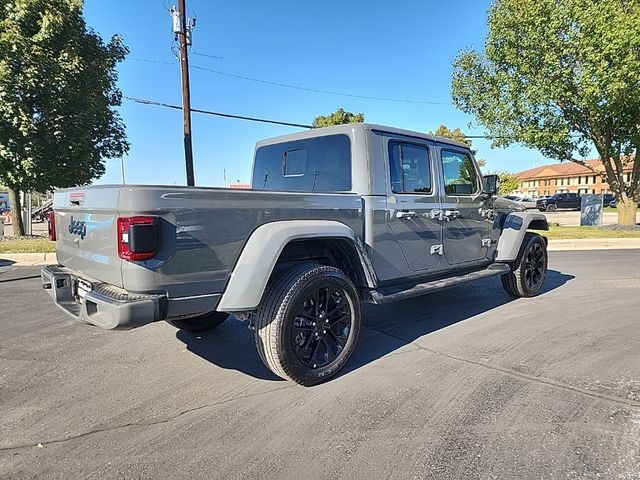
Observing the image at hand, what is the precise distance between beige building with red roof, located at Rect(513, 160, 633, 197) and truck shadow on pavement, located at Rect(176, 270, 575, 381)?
248 feet

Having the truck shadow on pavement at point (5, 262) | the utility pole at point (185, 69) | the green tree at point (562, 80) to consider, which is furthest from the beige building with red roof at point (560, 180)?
the truck shadow on pavement at point (5, 262)

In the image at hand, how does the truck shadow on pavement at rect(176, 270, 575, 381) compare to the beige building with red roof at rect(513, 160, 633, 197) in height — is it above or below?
below

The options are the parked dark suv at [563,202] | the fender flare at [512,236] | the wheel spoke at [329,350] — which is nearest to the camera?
the wheel spoke at [329,350]

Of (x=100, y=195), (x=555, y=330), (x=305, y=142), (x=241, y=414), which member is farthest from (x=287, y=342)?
Result: (x=555, y=330)

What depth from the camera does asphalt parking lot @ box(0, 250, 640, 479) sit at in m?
2.32

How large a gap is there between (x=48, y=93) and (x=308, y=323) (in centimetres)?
1153

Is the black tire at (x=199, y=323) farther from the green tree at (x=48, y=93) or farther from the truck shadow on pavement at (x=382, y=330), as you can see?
the green tree at (x=48, y=93)

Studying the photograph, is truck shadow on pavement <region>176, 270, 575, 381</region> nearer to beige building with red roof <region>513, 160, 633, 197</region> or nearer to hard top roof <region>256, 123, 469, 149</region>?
hard top roof <region>256, 123, 469, 149</region>

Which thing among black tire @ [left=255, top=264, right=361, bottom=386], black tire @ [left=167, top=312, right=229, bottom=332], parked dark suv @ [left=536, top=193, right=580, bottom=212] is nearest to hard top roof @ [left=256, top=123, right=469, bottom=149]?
black tire @ [left=255, top=264, right=361, bottom=386]

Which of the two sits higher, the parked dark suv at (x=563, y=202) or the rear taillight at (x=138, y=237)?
the parked dark suv at (x=563, y=202)

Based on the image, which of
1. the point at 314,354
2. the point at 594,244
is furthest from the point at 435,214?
the point at 594,244

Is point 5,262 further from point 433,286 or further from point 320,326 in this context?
point 433,286

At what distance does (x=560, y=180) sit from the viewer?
80250 mm

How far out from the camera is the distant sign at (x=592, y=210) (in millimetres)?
18359
